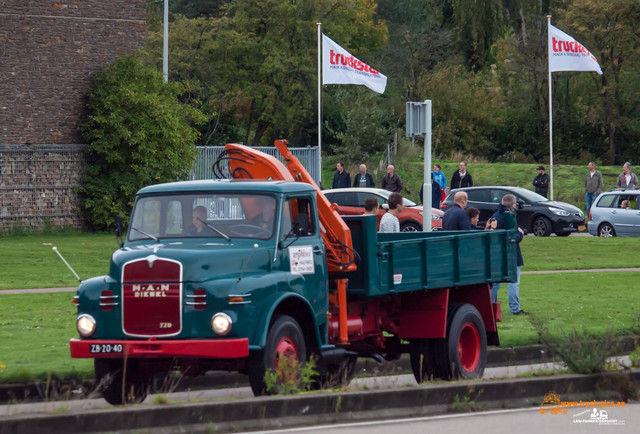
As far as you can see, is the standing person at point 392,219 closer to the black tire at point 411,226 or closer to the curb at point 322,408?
the curb at point 322,408

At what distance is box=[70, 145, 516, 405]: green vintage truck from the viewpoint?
9.68m

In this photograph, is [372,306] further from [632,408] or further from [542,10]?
[542,10]

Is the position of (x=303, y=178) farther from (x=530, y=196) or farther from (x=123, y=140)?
(x=123, y=140)

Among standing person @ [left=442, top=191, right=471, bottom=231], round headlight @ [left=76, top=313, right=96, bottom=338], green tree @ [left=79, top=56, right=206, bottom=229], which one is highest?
green tree @ [left=79, top=56, right=206, bottom=229]

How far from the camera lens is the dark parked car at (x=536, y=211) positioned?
3394 cm

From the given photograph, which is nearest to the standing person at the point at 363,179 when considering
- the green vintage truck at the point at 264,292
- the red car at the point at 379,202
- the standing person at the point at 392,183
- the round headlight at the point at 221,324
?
the standing person at the point at 392,183

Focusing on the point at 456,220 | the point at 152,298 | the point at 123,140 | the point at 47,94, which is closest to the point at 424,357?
the point at 152,298

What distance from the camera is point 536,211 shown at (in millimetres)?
34219

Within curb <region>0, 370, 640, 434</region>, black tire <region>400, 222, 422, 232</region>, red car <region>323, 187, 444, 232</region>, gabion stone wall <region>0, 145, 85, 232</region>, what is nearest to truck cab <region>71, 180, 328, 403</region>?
curb <region>0, 370, 640, 434</region>

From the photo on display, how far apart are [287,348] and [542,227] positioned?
82.7ft

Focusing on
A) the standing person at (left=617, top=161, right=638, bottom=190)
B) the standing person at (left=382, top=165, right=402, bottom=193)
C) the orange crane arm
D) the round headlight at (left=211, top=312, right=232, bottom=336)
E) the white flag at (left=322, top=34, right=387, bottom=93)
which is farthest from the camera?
the white flag at (left=322, top=34, right=387, bottom=93)

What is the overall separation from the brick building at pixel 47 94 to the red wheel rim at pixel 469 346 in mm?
23509

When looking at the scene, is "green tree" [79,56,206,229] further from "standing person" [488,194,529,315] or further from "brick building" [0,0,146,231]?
"standing person" [488,194,529,315]

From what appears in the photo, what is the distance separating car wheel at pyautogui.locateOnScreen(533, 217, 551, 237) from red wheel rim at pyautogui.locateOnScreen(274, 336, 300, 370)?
2485 centimetres
